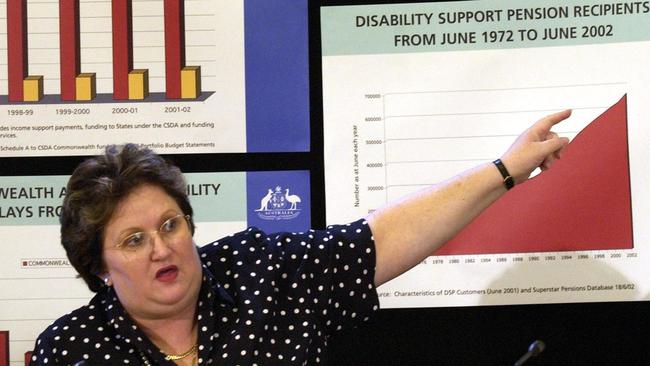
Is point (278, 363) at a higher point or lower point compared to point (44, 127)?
lower

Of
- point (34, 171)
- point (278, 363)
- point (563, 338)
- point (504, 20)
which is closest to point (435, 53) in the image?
point (504, 20)

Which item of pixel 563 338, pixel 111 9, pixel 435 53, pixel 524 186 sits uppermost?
pixel 111 9

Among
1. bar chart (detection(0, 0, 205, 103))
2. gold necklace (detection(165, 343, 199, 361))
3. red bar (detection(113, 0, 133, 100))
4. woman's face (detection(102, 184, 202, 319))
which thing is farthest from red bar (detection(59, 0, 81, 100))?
gold necklace (detection(165, 343, 199, 361))

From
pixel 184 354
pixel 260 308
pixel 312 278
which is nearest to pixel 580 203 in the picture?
pixel 312 278

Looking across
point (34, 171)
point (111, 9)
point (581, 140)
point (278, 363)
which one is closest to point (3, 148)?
→ point (34, 171)

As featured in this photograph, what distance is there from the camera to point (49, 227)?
214cm

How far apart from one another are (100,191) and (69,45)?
78 cm

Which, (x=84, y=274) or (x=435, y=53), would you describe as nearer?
(x=84, y=274)

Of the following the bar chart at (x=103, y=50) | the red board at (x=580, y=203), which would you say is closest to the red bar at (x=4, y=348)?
the bar chart at (x=103, y=50)

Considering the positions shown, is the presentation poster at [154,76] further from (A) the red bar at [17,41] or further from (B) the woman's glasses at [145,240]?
(B) the woman's glasses at [145,240]

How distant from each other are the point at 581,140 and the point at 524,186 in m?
0.19

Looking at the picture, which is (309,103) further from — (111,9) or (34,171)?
(34,171)

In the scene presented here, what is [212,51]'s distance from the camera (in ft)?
6.93

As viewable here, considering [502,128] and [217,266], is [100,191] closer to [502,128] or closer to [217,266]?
[217,266]
